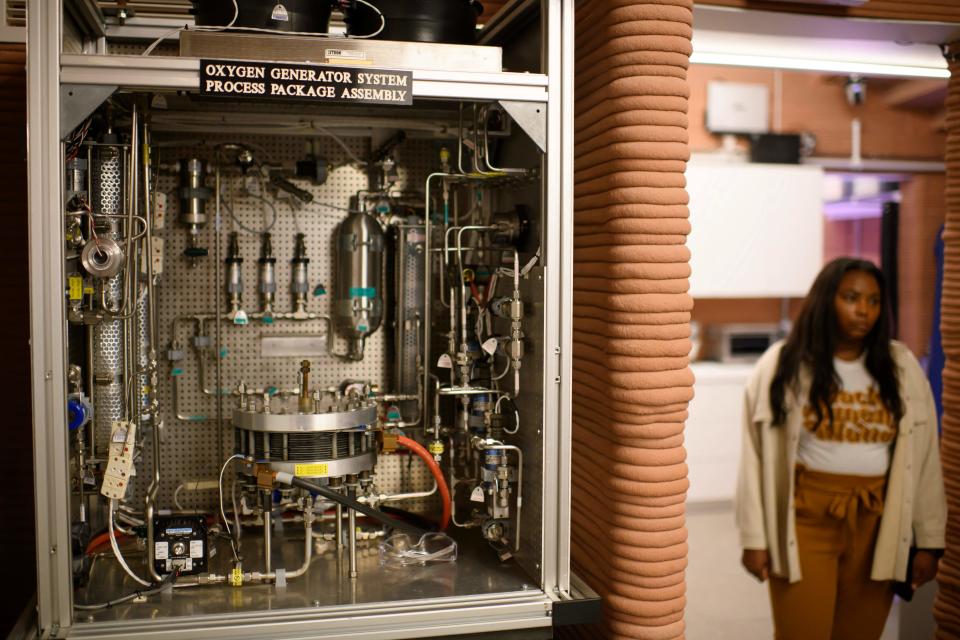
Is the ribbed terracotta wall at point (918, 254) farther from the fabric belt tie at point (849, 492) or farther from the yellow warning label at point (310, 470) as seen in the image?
the yellow warning label at point (310, 470)

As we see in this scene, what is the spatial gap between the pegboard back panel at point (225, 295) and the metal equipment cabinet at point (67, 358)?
772 mm

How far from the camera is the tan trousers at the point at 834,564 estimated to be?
3.21 metres

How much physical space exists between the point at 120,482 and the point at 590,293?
5.30ft

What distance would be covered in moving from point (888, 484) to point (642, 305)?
1.48m

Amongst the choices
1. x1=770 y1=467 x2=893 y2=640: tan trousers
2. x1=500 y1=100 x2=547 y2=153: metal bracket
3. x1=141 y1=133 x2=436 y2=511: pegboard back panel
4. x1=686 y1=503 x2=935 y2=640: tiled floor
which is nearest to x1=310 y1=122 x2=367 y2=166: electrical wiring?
x1=141 y1=133 x2=436 y2=511: pegboard back panel

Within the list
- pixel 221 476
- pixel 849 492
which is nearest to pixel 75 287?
pixel 221 476

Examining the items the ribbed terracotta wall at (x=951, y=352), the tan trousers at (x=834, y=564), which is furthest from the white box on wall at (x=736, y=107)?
the tan trousers at (x=834, y=564)

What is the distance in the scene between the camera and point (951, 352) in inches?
144

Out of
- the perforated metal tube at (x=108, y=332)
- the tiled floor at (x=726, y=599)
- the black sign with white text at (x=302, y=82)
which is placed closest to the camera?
the black sign with white text at (x=302, y=82)

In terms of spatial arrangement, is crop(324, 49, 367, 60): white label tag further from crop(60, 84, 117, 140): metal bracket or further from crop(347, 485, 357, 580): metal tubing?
crop(347, 485, 357, 580): metal tubing

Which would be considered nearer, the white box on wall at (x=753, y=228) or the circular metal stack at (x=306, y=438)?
the circular metal stack at (x=306, y=438)

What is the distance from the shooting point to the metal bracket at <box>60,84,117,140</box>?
7.55 ft

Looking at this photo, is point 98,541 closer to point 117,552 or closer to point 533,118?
point 117,552

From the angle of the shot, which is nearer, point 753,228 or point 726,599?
point 726,599
